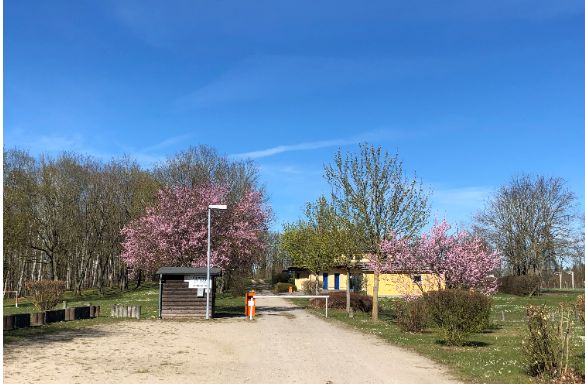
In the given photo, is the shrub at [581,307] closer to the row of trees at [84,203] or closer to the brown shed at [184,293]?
the brown shed at [184,293]

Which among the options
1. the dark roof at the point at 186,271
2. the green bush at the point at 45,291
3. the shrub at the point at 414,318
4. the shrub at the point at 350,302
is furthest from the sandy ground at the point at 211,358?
the shrub at the point at 350,302

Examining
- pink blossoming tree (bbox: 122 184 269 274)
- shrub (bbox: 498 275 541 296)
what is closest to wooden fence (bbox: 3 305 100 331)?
pink blossoming tree (bbox: 122 184 269 274)

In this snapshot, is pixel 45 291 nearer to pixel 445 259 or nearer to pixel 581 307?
pixel 445 259

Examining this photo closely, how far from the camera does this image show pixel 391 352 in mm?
13211

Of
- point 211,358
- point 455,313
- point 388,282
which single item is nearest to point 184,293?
point 211,358

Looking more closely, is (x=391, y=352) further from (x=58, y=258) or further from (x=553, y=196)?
(x=553, y=196)

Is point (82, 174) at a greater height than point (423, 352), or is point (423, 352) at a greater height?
point (82, 174)

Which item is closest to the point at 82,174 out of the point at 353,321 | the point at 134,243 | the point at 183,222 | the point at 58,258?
the point at 58,258

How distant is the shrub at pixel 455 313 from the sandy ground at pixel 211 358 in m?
1.77

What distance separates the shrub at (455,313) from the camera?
14.5m

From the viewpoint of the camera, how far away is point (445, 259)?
21.4 metres

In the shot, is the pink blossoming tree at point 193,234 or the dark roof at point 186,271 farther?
the pink blossoming tree at point 193,234

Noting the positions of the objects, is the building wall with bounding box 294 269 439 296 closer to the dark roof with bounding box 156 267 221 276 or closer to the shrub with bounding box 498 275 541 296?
the dark roof with bounding box 156 267 221 276

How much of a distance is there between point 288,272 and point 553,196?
120 feet
